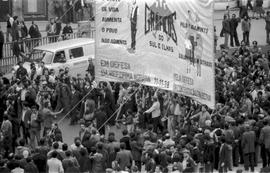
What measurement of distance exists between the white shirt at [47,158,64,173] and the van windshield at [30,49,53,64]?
1263 cm

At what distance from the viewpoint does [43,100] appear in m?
27.8

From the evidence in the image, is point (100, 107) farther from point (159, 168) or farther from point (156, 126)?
point (159, 168)

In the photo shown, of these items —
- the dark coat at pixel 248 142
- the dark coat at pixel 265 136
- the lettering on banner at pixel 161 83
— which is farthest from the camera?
the lettering on banner at pixel 161 83

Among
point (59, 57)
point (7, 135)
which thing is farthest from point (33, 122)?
point (59, 57)

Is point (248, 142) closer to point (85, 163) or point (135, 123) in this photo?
point (135, 123)

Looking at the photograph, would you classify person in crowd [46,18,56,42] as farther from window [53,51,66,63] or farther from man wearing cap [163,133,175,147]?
man wearing cap [163,133,175,147]

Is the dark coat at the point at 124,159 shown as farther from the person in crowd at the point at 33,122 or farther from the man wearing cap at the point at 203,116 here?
the person in crowd at the point at 33,122

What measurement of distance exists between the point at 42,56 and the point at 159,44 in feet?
33.2

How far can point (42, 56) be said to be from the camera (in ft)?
111

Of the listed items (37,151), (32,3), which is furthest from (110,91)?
(32,3)

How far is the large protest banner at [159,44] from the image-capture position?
22.6 meters

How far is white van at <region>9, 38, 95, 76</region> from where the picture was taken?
3347cm

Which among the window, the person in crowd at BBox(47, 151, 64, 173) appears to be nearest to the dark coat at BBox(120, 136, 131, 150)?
the person in crowd at BBox(47, 151, 64, 173)

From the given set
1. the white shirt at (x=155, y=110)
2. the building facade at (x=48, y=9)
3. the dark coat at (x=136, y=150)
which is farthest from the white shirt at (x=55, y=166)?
the building facade at (x=48, y=9)
